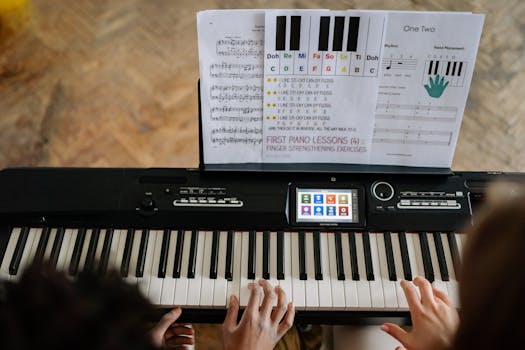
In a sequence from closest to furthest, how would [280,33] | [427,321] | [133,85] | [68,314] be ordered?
[68,314], [280,33], [427,321], [133,85]

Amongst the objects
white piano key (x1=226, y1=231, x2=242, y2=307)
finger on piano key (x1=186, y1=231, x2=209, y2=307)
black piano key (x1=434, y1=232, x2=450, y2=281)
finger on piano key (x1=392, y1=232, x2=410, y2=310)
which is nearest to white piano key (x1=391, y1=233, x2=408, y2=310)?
finger on piano key (x1=392, y1=232, x2=410, y2=310)

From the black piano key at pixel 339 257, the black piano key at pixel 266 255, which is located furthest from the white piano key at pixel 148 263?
the black piano key at pixel 339 257

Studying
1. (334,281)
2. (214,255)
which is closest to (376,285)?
(334,281)

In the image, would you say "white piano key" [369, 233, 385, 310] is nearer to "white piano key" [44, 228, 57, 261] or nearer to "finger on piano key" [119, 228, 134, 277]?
"finger on piano key" [119, 228, 134, 277]

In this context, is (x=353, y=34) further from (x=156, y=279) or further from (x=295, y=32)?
(x=156, y=279)

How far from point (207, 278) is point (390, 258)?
1.69 ft

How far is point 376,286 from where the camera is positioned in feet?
4.61

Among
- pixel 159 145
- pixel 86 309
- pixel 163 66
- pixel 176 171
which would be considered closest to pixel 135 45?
pixel 163 66

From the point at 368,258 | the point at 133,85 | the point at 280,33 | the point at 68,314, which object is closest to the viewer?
the point at 68,314

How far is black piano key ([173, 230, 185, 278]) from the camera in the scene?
1.41 m

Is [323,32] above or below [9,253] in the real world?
above

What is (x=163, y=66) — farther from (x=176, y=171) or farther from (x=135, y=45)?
(x=176, y=171)

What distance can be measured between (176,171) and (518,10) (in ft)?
7.40

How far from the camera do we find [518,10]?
109 inches
